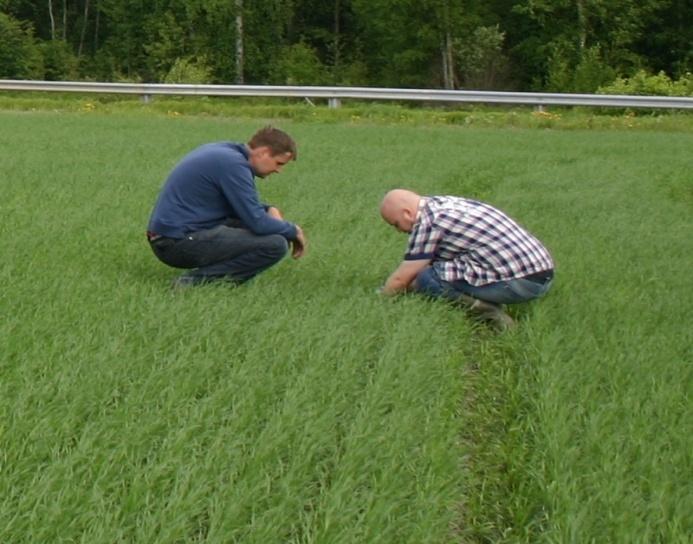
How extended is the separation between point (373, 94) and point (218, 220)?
18303mm

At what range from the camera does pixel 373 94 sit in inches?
956

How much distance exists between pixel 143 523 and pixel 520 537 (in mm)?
1126

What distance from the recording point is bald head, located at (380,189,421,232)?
5.83m

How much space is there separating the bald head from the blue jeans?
341 millimetres

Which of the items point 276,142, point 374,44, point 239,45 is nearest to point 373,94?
point 239,45

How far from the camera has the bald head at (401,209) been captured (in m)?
5.83

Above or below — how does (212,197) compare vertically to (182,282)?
above

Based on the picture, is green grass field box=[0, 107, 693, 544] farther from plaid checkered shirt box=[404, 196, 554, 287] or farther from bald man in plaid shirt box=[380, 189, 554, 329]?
plaid checkered shirt box=[404, 196, 554, 287]

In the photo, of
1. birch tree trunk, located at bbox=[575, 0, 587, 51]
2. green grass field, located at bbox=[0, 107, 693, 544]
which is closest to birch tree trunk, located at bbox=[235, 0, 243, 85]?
birch tree trunk, located at bbox=[575, 0, 587, 51]

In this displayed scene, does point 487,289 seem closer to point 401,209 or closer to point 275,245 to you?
point 401,209

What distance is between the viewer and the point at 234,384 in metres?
4.19

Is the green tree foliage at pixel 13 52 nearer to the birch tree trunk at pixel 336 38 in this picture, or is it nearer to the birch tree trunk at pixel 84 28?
the birch tree trunk at pixel 84 28

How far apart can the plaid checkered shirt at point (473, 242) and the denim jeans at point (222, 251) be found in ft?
2.95

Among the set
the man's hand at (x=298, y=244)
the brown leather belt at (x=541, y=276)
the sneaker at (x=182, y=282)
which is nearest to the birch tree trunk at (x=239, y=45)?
the man's hand at (x=298, y=244)
